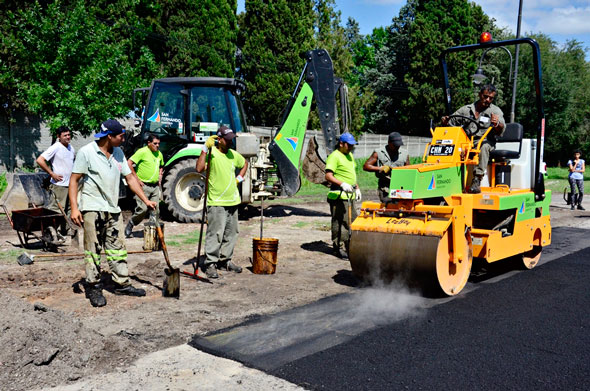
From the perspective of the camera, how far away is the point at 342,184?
815cm

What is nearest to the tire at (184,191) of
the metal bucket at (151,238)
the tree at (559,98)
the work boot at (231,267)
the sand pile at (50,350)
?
the metal bucket at (151,238)

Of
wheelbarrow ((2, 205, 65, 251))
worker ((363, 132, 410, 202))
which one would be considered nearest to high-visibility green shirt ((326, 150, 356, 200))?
worker ((363, 132, 410, 202))

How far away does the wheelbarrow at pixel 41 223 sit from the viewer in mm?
Answer: 8031

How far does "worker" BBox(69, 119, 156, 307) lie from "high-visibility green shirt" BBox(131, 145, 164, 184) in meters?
3.30

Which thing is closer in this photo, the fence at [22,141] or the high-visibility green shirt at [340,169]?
the high-visibility green shirt at [340,169]

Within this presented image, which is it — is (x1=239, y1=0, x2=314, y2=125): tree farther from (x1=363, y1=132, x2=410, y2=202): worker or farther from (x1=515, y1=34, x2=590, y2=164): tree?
(x1=515, y1=34, x2=590, y2=164): tree

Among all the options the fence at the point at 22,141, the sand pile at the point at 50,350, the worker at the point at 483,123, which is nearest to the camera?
the sand pile at the point at 50,350

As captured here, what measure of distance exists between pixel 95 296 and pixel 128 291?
1.42ft

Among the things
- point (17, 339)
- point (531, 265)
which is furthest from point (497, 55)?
point (17, 339)

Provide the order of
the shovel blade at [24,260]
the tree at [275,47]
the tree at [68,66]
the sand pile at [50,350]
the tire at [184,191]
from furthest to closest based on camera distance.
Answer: the tree at [275,47] → the tree at [68,66] → the tire at [184,191] → the shovel blade at [24,260] → the sand pile at [50,350]

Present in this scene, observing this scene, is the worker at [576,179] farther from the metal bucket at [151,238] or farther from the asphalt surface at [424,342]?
the metal bucket at [151,238]

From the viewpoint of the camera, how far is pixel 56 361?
4.06m

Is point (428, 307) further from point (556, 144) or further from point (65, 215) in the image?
point (556, 144)

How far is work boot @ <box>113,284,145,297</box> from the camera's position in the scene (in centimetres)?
597
